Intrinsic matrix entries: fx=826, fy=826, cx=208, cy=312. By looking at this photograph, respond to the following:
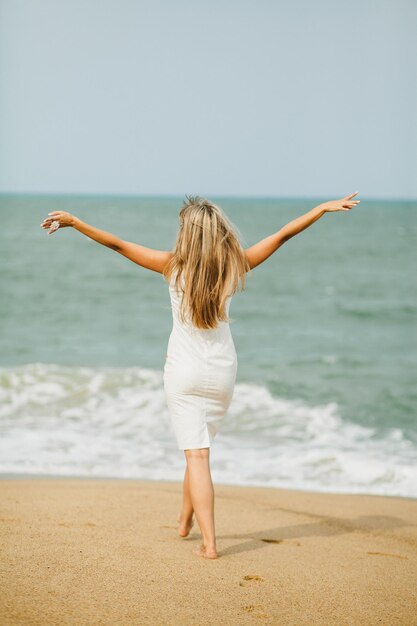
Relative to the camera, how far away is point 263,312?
71.8 feet

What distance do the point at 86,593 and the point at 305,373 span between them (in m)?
10.2

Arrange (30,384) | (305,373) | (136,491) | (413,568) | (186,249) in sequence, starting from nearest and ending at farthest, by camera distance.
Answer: (186,249) < (413,568) < (136,491) < (30,384) < (305,373)

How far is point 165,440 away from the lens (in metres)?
9.09

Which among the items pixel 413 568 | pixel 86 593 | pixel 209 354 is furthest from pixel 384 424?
pixel 86 593

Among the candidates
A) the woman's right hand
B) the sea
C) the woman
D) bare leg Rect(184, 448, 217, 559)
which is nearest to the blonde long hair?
the woman

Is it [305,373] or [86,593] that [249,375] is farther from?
[86,593]

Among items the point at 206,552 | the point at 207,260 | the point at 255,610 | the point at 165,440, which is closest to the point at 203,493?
the point at 206,552

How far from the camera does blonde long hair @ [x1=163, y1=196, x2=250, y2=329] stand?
14.4 ft

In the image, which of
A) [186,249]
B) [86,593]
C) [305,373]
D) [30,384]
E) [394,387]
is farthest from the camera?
[305,373]

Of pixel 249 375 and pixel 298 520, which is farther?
pixel 249 375

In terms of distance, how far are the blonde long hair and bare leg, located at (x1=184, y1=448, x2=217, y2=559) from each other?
0.72m

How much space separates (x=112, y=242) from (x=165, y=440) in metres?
5.00

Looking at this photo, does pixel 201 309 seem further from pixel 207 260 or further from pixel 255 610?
pixel 255 610

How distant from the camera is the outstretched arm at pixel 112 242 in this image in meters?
4.40
